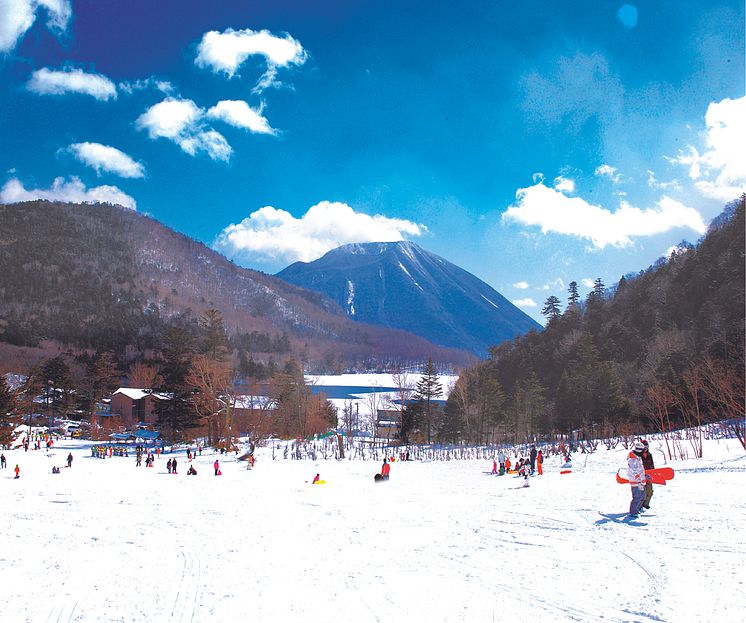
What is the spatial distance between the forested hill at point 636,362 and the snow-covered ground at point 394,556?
60.4 ft

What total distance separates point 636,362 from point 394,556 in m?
58.6

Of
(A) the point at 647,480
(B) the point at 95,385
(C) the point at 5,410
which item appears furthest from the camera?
(B) the point at 95,385

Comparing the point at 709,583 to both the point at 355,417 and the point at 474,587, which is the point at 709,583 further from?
the point at 355,417

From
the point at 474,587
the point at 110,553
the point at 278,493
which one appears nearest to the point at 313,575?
the point at 474,587

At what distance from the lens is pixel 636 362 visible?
6103cm

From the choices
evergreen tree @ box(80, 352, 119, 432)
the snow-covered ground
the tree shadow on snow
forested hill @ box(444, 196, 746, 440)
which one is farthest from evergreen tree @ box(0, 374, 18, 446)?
the tree shadow on snow

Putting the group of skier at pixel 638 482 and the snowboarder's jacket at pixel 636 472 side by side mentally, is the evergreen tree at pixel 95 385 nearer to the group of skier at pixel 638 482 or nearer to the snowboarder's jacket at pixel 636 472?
the group of skier at pixel 638 482

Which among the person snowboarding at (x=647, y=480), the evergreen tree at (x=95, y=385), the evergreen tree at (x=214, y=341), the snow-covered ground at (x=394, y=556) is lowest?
the snow-covered ground at (x=394, y=556)

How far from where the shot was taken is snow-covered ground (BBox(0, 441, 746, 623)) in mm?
7965

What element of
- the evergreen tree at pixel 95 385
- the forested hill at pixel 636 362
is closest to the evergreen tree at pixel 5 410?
the evergreen tree at pixel 95 385

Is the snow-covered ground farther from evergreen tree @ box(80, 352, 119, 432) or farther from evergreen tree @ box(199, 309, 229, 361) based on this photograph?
evergreen tree @ box(80, 352, 119, 432)

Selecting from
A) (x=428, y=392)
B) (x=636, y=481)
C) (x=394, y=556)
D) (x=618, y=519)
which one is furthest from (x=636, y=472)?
(x=428, y=392)

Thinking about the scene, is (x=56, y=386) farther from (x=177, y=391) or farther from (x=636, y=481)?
(x=636, y=481)

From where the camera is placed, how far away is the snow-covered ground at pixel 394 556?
26.1ft
